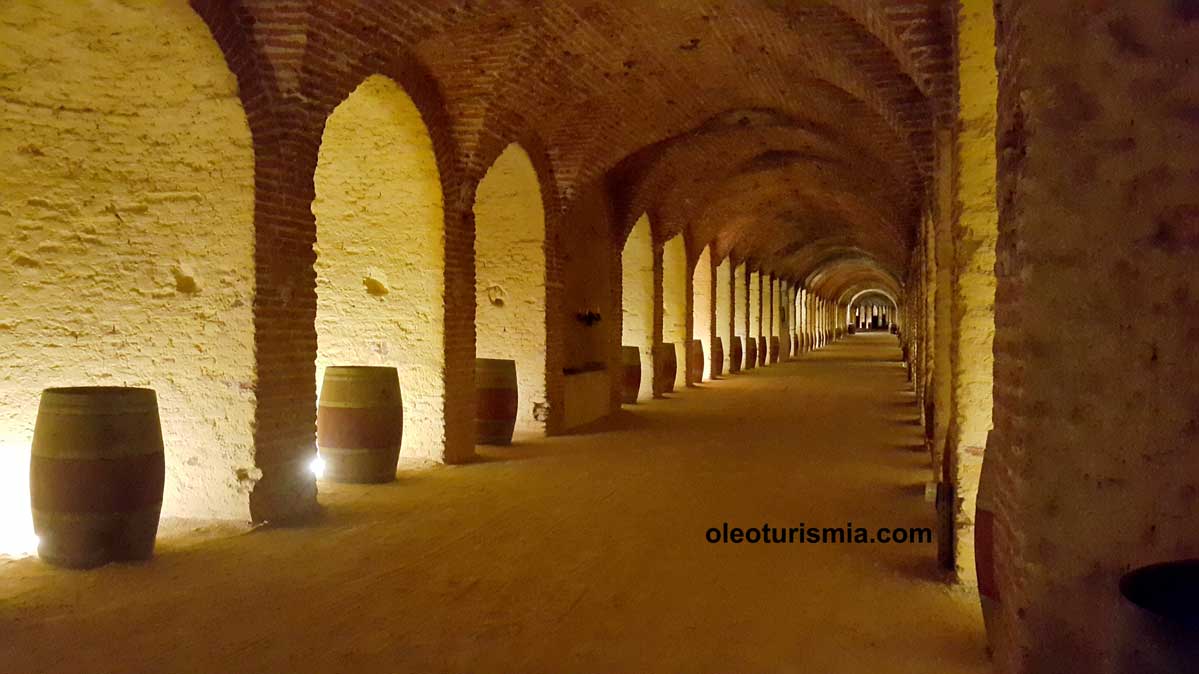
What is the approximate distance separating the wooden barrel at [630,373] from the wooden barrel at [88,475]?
832 centimetres

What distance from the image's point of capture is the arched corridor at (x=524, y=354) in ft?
7.85

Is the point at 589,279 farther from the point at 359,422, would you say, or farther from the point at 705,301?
the point at 705,301

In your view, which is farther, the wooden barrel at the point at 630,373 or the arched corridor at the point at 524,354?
the wooden barrel at the point at 630,373

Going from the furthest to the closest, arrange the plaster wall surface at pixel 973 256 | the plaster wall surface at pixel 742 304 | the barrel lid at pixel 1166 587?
the plaster wall surface at pixel 742 304, the plaster wall surface at pixel 973 256, the barrel lid at pixel 1166 587

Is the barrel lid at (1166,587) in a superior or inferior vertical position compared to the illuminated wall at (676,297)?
inferior

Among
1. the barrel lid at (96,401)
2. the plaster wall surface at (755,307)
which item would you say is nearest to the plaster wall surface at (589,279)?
the barrel lid at (96,401)

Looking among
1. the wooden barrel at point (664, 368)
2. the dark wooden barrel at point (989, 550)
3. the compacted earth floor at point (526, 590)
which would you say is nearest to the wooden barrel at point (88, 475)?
the compacted earth floor at point (526, 590)

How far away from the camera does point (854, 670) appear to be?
10.3 feet

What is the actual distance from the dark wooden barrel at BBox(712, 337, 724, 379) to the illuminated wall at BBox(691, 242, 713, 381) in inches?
3.8

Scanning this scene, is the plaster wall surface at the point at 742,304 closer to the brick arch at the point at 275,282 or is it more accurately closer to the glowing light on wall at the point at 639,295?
the glowing light on wall at the point at 639,295

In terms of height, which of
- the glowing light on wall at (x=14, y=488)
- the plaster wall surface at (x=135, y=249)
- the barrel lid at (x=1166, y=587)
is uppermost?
the plaster wall surface at (x=135, y=249)

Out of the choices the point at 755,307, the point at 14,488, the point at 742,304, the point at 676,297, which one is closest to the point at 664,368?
the point at 676,297

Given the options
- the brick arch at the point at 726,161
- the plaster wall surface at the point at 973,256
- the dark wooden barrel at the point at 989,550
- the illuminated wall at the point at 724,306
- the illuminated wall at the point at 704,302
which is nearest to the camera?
the dark wooden barrel at the point at 989,550

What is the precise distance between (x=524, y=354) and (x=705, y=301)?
29.9ft
